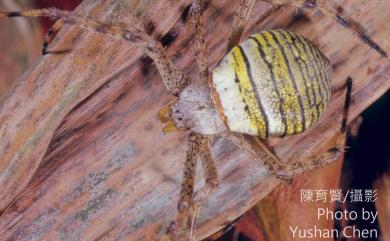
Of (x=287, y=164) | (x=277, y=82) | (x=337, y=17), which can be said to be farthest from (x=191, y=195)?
(x=337, y=17)

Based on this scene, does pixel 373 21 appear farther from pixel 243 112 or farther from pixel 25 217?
pixel 25 217

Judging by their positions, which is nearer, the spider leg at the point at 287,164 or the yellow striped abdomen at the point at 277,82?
the yellow striped abdomen at the point at 277,82

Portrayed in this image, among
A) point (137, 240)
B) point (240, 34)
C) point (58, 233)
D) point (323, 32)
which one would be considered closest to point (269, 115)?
point (240, 34)

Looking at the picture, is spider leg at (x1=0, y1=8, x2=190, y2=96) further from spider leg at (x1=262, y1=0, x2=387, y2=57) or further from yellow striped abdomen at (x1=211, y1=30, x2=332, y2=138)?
spider leg at (x1=262, y1=0, x2=387, y2=57)

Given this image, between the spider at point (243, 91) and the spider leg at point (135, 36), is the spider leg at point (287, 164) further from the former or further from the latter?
the spider leg at point (135, 36)

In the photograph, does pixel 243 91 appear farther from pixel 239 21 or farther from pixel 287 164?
pixel 287 164

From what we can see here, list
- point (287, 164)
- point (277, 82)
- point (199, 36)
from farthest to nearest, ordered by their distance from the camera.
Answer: point (287, 164)
point (199, 36)
point (277, 82)

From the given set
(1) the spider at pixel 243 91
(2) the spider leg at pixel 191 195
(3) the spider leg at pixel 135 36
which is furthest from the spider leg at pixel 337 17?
(2) the spider leg at pixel 191 195

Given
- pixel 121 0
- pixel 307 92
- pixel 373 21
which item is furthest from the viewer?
pixel 373 21
